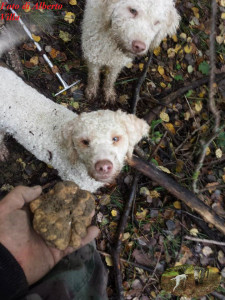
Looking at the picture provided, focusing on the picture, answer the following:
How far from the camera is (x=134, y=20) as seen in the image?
2838 mm

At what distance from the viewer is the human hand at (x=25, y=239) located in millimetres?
2125

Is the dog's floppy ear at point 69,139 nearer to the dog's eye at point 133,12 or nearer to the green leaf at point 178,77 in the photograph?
the dog's eye at point 133,12

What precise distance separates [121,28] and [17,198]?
2.07 meters

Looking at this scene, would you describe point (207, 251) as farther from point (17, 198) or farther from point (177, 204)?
point (17, 198)

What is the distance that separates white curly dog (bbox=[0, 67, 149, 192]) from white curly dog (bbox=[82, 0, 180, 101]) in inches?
33.3

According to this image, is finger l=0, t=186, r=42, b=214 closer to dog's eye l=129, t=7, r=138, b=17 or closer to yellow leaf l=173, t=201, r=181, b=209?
dog's eye l=129, t=7, r=138, b=17

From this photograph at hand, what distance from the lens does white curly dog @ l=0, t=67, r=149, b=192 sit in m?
2.53

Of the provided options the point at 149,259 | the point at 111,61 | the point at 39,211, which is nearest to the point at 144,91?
the point at 111,61

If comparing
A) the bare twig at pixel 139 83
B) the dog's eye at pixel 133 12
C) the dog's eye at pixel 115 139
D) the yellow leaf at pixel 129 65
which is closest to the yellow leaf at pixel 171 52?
the bare twig at pixel 139 83

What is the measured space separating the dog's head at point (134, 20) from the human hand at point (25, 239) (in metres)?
1.84

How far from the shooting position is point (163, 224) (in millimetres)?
3881

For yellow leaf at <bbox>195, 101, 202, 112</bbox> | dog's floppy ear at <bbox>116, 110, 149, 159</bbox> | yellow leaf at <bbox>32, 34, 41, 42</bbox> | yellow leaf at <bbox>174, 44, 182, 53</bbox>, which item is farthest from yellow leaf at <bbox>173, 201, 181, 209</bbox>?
yellow leaf at <bbox>32, 34, 41, 42</bbox>

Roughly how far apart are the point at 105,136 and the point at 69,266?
4.00 ft

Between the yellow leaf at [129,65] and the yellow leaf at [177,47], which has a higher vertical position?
the yellow leaf at [129,65]
